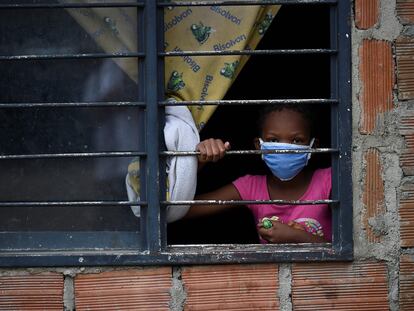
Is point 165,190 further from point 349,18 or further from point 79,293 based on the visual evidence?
point 349,18

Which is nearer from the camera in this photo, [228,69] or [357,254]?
[357,254]

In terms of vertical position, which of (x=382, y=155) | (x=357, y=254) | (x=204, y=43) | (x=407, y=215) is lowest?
(x=357, y=254)

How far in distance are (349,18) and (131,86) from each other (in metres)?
0.88

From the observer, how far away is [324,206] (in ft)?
12.9

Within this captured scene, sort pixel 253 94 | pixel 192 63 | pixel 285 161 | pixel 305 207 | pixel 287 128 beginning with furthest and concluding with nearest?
pixel 253 94
pixel 287 128
pixel 305 207
pixel 285 161
pixel 192 63

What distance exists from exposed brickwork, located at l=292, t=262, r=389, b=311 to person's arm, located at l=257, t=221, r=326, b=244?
9.4 inches

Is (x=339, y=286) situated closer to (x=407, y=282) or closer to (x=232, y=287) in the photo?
(x=407, y=282)

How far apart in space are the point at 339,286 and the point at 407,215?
0.38 m

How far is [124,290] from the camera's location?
141 inches

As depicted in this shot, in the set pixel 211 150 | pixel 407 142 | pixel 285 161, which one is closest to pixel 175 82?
pixel 211 150

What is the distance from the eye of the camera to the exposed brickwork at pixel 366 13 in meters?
3.58

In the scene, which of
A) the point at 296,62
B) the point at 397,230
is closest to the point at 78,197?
the point at 397,230

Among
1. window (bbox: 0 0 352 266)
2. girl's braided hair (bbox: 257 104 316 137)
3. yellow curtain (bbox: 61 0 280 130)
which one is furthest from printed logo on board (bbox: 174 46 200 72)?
girl's braided hair (bbox: 257 104 316 137)

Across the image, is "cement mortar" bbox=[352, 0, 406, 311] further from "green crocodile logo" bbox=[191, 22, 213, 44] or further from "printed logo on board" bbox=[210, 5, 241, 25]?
"green crocodile logo" bbox=[191, 22, 213, 44]
